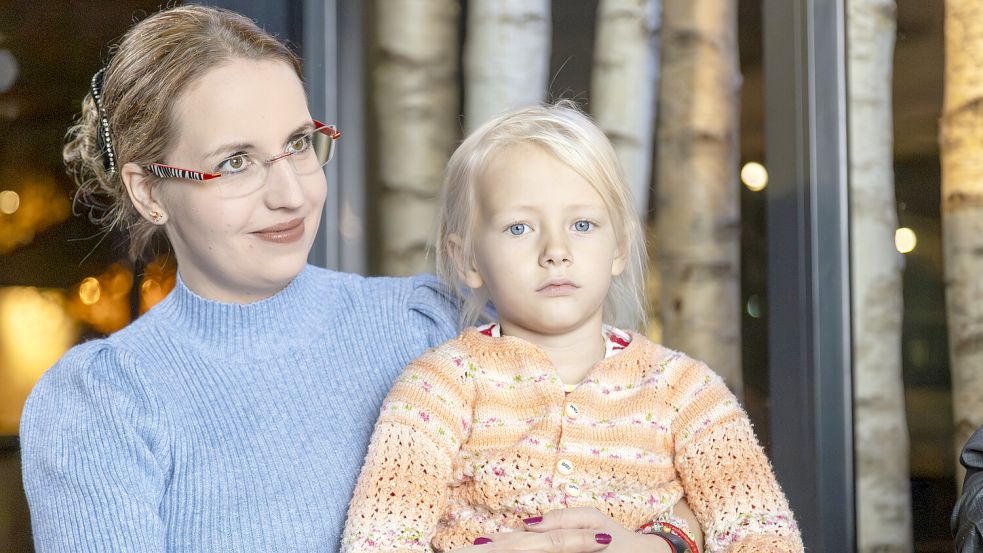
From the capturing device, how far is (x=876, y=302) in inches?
121

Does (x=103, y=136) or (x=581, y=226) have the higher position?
(x=103, y=136)

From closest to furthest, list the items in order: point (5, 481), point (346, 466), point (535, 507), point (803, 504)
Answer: point (535, 507)
point (346, 466)
point (5, 481)
point (803, 504)

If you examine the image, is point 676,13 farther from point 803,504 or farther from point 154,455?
point 154,455

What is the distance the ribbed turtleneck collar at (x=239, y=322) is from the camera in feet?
5.98

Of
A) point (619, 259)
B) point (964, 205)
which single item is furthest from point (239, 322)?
point (964, 205)

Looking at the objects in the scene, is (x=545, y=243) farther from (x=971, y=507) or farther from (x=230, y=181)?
(x=971, y=507)

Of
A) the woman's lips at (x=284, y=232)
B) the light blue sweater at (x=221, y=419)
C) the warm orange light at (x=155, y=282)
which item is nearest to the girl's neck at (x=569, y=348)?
the light blue sweater at (x=221, y=419)

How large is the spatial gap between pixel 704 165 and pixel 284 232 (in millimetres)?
1631

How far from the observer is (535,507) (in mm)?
1624

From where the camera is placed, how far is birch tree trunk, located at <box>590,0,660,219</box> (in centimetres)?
305

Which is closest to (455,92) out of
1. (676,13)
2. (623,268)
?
(676,13)

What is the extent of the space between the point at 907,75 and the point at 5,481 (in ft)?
9.07

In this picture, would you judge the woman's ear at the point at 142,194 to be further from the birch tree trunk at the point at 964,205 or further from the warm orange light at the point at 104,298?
the birch tree trunk at the point at 964,205

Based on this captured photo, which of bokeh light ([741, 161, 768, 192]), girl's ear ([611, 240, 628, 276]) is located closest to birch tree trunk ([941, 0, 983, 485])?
bokeh light ([741, 161, 768, 192])
